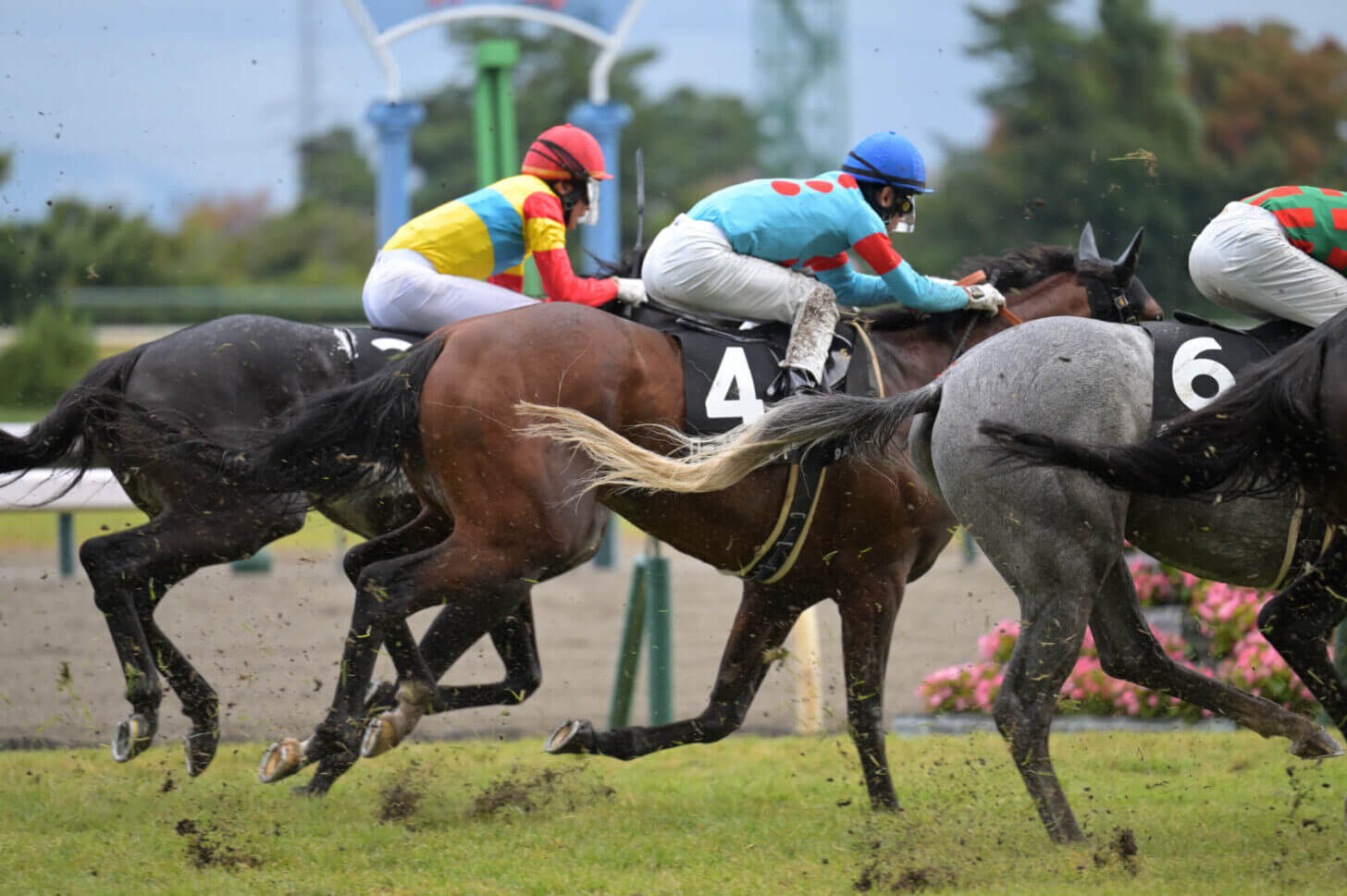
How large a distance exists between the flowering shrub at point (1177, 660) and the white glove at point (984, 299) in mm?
1526

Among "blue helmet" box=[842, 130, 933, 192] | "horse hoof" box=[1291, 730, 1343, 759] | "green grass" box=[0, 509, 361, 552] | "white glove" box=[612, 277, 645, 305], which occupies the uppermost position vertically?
"blue helmet" box=[842, 130, 933, 192]

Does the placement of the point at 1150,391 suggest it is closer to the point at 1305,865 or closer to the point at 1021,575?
the point at 1021,575

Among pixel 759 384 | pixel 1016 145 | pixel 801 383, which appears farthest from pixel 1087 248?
pixel 1016 145

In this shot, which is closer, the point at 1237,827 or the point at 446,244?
the point at 1237,827

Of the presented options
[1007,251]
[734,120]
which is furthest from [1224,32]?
[1007,251]

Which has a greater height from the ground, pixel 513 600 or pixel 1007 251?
pixel 1007 251

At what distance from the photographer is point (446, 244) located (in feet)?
17.9

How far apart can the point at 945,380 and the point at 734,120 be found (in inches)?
1481

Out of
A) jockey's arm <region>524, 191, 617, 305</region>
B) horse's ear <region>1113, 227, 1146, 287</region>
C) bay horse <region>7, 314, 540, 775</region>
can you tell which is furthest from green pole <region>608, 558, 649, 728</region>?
horse's ear <region>1113, 227, 1146, 287</region>

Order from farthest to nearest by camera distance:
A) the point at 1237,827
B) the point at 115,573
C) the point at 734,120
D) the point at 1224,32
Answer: the point at 734,120
the point at 1224,32
the point at 115,573
the point at 1237,827

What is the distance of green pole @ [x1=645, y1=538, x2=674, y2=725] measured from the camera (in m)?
6.32

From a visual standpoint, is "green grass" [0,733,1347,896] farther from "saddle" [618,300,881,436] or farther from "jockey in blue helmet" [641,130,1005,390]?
"jockey in blue helmet" [641,130,1005,390]

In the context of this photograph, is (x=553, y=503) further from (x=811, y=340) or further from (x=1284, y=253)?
(x=1284, y=253)

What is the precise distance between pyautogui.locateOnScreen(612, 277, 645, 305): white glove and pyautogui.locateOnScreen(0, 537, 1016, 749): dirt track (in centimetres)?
148
